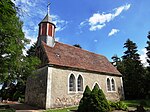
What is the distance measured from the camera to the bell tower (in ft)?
68.6

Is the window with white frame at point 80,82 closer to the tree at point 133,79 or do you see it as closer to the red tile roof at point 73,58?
the red tile roof at point 73,58

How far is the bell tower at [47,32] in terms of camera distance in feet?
68.6

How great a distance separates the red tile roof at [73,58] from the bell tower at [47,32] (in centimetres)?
88

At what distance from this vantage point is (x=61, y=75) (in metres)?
18.2

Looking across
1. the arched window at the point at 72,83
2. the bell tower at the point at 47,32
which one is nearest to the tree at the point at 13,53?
the arched window at the point at 72,83

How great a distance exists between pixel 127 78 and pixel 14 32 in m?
25.8

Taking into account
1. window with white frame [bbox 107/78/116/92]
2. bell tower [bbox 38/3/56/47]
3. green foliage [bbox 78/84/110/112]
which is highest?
bell tower [bbox 38/3/56/47]

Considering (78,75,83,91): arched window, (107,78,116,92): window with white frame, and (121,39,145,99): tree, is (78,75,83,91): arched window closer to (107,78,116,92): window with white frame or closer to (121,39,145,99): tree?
(107,78,116,92): window with white frame

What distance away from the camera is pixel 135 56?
3488 centimetres

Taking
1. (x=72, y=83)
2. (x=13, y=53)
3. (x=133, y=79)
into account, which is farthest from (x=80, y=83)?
(x=133, y=79)

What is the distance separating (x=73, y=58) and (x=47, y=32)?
4996mm

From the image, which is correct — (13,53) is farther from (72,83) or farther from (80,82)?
(80,82)

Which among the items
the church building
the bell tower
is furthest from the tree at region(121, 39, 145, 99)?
the bell tower

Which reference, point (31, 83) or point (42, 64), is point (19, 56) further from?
point (31, 83)
